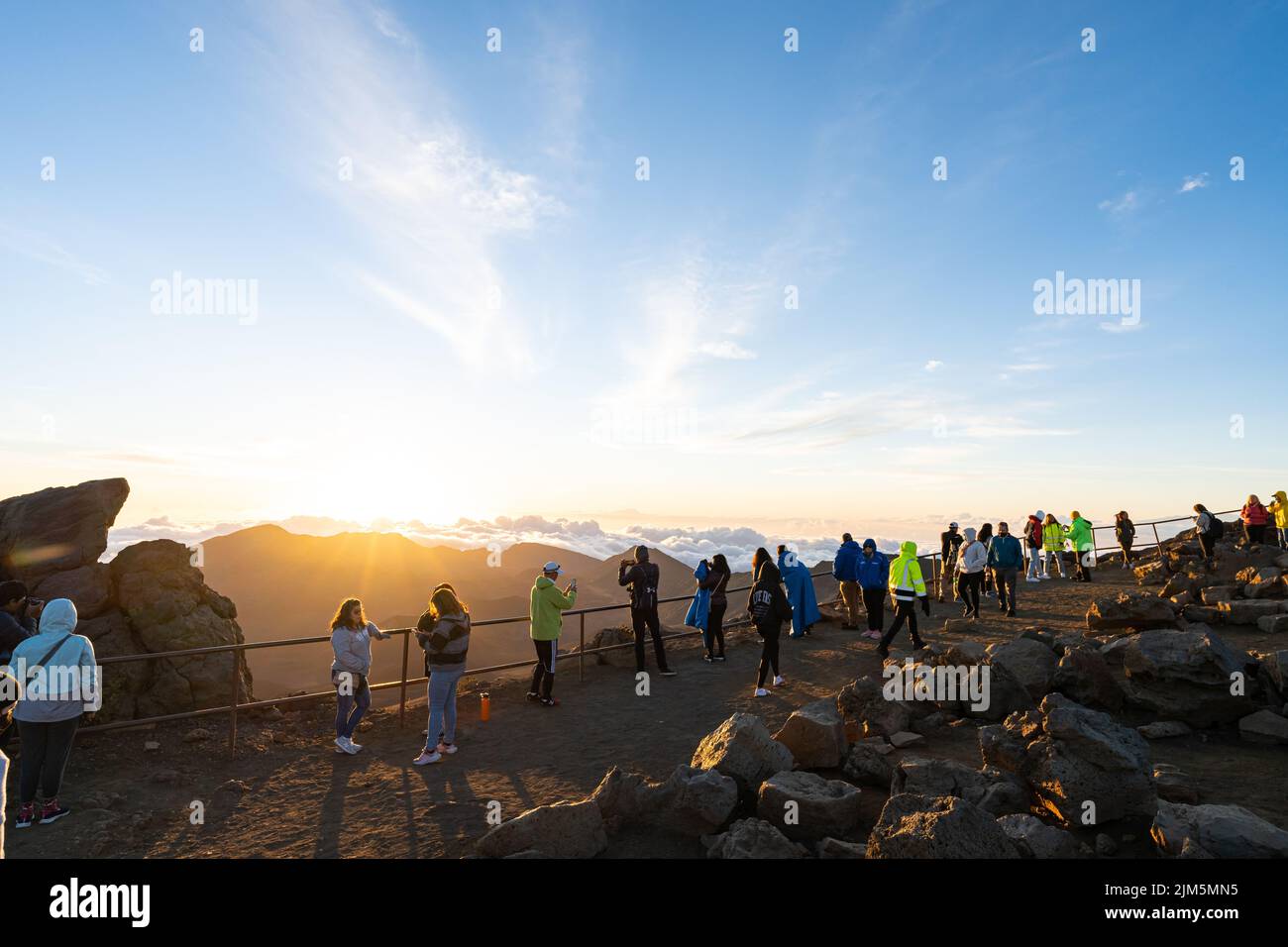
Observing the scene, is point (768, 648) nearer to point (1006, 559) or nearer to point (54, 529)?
point (1006, 559)

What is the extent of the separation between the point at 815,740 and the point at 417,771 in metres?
4.94

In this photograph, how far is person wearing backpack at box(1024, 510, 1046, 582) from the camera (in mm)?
22078

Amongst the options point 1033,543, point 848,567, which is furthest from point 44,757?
point 1033,543

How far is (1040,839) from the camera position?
4574 millimetres

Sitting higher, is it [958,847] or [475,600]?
[958,847]

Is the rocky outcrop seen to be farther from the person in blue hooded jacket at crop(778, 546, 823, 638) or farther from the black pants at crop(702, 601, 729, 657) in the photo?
the person in blue hooded jacket at crop(778, 546, 823, 638)

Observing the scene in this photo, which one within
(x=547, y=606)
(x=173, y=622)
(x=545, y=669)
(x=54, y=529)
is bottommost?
(x=545, y=669)

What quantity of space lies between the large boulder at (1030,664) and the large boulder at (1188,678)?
2.95 ft

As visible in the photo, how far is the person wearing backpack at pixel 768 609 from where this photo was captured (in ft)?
32.8

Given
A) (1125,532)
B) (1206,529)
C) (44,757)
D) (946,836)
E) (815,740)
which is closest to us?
(946,836)
